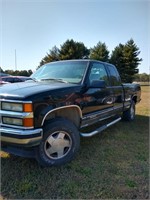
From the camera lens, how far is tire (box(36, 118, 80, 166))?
288 cm

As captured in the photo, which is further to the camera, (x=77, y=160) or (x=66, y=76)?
(x=66, y=76)

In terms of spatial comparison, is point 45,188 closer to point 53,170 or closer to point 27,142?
point 53,170

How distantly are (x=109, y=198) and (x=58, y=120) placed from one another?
4.46 feet


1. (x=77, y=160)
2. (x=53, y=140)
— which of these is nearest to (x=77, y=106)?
(x=53, y=140)

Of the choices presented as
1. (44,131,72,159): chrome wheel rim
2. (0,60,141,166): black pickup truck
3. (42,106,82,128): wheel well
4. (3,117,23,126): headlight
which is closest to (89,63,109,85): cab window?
(0,60,141,166): black pickup truck

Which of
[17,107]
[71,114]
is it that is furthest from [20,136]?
[71,114]

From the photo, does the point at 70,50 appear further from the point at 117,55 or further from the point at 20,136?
the point at 20,136

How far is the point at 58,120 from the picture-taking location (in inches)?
120

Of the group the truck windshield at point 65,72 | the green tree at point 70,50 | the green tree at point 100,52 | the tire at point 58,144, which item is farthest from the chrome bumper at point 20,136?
the green tree at point 100,52

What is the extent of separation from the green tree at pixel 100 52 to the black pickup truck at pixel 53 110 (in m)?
35.1

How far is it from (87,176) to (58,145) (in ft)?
2.20

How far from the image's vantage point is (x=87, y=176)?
2.80 meters

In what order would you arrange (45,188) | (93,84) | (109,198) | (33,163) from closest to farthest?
(109,198) → (45,188) → (33,163) → (93,84)

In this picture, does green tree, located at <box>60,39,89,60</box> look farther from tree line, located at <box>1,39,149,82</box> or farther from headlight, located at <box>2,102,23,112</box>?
headlight, located at <box>2,102,23,112</box>
